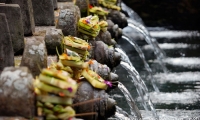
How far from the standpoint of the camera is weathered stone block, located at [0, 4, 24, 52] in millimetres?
6875

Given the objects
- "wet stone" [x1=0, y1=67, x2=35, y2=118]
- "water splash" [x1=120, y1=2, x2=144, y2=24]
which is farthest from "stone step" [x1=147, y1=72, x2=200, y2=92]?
"wet stone" [x1=0, y1=67, x2=35, y2=118]

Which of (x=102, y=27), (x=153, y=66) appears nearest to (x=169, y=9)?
(x=153, y=66)

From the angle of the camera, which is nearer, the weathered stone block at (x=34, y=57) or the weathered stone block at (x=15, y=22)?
the weathered stone block at (x=34, y=57)

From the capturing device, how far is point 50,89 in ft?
17.4

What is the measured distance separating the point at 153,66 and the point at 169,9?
5.99 meters

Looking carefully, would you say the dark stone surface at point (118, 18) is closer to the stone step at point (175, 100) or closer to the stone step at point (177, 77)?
the stone step at point (177, 77)

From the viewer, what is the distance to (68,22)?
25.5 feet

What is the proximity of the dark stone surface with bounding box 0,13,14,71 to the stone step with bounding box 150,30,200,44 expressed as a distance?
11.4 m

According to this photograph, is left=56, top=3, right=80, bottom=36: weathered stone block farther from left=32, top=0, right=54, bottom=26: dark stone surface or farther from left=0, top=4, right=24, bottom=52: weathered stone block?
left=32, top=0, right=54, bottom=26: dark stone surface

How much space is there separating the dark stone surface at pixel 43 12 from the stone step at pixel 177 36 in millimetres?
9010

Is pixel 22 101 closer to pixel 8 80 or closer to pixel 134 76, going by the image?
pixel 8 80

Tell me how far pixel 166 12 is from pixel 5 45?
14412 mm

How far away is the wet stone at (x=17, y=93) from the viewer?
5.23 meters

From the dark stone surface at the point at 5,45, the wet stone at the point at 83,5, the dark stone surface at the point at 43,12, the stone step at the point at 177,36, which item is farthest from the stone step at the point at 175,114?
the stone step at the point at 177,36
